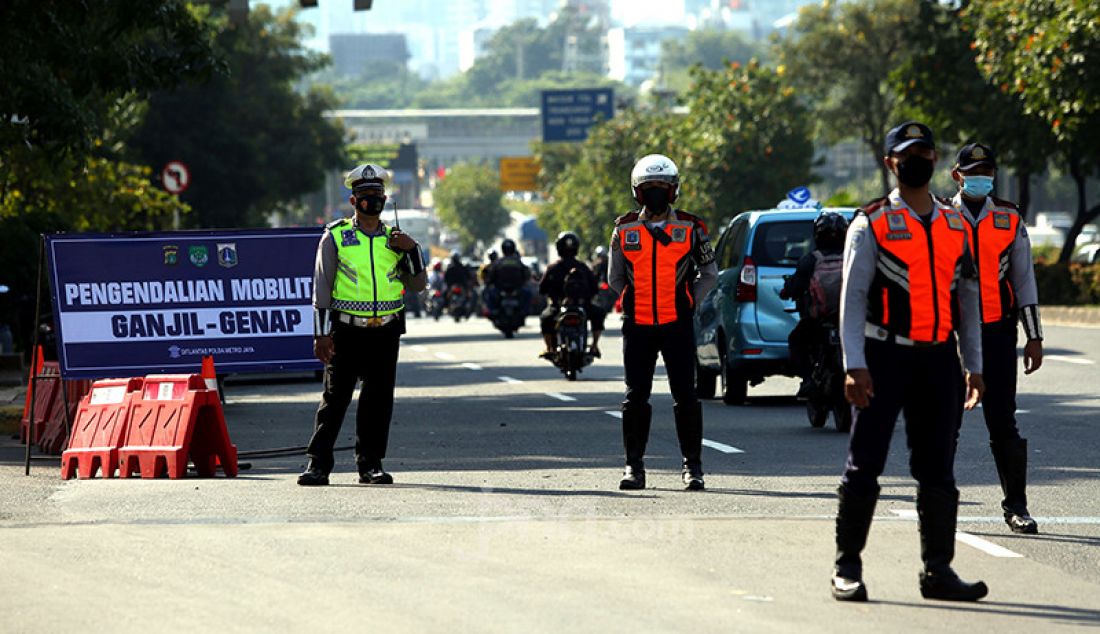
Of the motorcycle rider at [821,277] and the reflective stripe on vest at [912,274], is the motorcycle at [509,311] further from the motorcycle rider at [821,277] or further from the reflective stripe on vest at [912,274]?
the reflective stripe on vest at [912,274]

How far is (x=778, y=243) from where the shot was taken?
19.4 metres

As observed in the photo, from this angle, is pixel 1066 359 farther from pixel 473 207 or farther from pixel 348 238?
pixel 473 207

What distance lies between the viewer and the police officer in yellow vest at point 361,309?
12734mm

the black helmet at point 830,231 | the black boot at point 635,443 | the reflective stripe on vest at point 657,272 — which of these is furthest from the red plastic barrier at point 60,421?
→ the black helmet at point 830,231

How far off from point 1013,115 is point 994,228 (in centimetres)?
3638

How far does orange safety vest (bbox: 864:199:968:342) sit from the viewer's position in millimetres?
8391

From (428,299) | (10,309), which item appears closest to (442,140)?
(428,299)

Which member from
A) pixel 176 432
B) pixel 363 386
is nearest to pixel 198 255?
pixel 176 432

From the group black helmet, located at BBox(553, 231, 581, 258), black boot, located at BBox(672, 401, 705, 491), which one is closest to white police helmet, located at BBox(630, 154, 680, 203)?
black boot, located at BBox(672, 401, 705, 491)

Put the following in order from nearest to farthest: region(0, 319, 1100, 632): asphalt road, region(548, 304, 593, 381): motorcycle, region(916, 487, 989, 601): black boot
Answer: region(0, 319, 1100, 632): asphalt road → region(916, 487, 989, 601): black boot → region(548, 304, 593, 381): motorcycle

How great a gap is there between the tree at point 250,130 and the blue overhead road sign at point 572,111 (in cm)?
3200

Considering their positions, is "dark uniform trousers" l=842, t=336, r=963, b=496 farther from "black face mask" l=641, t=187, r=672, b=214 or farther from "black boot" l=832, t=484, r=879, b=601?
"black face mask" l=641, t=187, r=672, b=214

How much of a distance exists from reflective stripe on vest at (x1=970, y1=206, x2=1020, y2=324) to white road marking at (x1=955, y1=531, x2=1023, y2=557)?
1.00 m

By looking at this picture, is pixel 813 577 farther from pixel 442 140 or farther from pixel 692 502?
pixel 442 140
